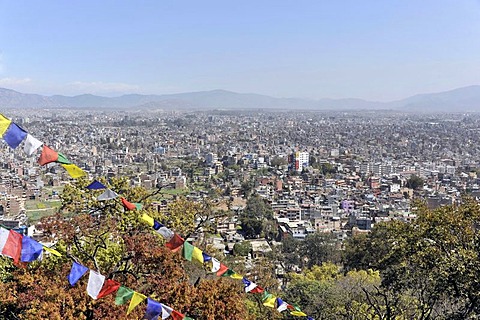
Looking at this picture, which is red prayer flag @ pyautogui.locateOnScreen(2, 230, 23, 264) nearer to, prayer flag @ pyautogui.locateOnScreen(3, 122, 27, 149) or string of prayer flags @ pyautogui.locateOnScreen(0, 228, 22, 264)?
string of prayer flags @ pyautogui.locateOnScreen(0, 228, 22, 264)

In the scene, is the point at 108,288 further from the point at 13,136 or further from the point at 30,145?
the point at 13,136

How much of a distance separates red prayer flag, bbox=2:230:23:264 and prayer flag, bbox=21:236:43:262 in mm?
31

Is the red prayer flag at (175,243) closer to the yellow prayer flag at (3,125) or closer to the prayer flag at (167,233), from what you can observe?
the prayer flag at (167,233)

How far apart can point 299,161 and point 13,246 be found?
4619 centimetres

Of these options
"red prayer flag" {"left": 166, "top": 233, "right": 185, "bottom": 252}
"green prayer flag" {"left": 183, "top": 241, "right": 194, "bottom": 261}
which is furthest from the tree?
"red prayer flag" {"left": 166, "top": 233, "right": 185, "bottom": 252}

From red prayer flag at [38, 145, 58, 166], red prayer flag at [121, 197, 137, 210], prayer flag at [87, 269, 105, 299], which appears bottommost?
prayer flag at [87, 269, 105, 299]

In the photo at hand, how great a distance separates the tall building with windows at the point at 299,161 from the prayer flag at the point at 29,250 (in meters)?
43.2

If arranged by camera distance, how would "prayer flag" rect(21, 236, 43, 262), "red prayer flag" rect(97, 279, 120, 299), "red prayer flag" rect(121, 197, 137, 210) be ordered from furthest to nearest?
1. "red prayer flag" rect(121, 197, 137, 210)
2. "red prayer flag" rect(97, 279, 120, 299)
3. "prayer flag" rect(21, 236, 43, 262)

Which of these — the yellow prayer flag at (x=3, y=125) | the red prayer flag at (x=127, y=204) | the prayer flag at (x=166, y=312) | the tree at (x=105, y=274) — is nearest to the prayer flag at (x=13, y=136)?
the yellow prayer flag at (x=3, y=125)

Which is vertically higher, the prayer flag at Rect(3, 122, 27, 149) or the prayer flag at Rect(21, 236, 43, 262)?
the prayer flag at Rect(3, 122, 27, 149)

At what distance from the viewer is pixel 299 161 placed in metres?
49.7

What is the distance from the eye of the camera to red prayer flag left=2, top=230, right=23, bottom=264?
4031 mm

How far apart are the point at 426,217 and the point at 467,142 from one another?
2674 inches

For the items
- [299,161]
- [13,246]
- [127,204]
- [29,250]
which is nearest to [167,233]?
[127,204]
